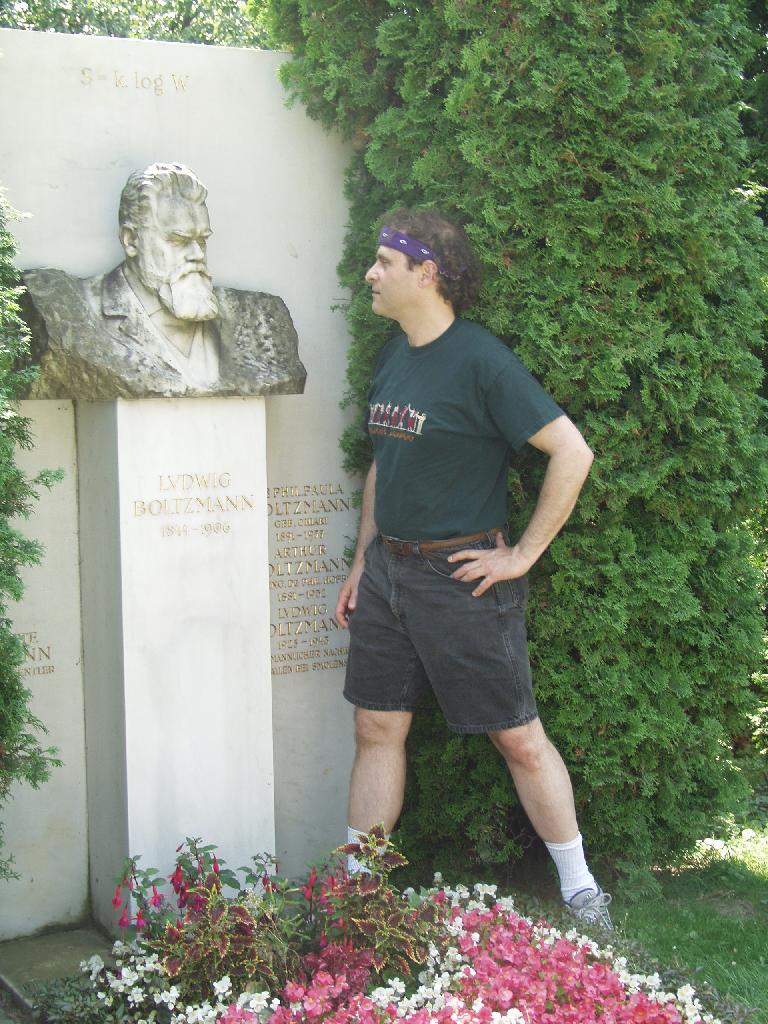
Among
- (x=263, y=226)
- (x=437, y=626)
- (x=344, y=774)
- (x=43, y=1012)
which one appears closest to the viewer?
(x=43, y=1012)

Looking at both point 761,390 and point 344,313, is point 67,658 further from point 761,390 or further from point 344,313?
point 761,390

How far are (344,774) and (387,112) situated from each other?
241 cm

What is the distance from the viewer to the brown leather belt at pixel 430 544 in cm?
→ 343

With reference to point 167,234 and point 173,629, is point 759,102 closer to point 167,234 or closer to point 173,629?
point 167,234

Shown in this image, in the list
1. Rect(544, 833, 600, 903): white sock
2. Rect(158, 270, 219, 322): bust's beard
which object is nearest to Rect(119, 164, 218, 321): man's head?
Rect(158, 270, 219, 322): bust's beard

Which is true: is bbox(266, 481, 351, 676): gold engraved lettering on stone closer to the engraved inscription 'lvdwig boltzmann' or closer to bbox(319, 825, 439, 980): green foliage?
the engraved inscription 'lvdwig boltzmann'

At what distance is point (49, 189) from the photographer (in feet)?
12.3

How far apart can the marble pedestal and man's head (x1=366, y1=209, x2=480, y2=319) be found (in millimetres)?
634

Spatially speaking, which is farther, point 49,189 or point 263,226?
point 263,226

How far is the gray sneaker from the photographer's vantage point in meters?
3.50

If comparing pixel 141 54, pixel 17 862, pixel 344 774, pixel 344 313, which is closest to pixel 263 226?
pixel 344 313

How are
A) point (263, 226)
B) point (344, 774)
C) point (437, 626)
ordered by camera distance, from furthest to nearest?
Answer: 1. point (344, 774)
2. point (263, 226)
3. point (437, 626)

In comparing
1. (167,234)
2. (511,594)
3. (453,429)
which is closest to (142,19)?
(167,234)

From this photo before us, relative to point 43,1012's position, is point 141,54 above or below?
above
